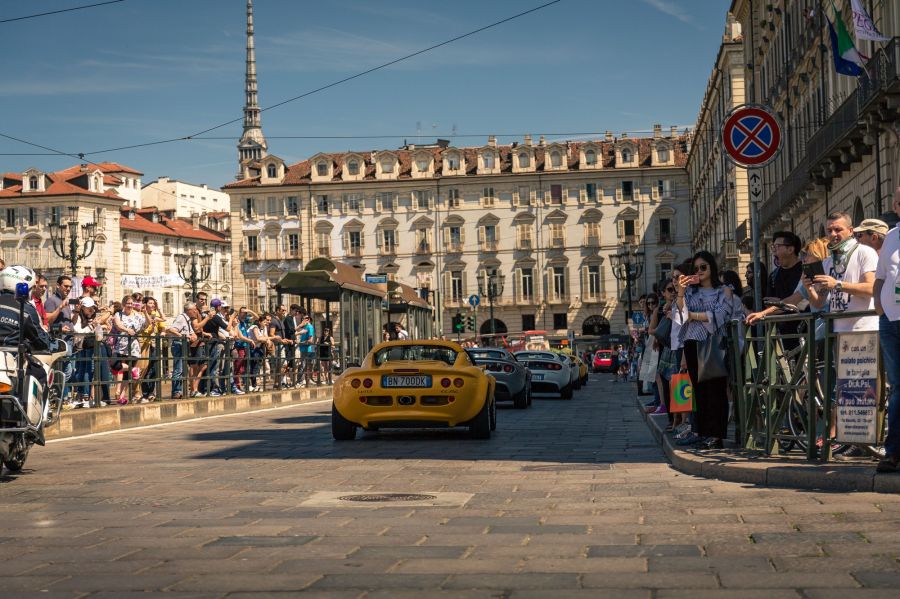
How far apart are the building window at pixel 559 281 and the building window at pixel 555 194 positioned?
17.2 ft

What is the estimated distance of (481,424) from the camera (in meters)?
15.6

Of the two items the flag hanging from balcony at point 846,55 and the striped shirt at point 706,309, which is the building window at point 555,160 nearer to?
the flag hanging from balcony at point 846,55

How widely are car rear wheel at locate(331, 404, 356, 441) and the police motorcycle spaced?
174 inches

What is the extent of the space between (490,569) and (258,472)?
18.4 feet

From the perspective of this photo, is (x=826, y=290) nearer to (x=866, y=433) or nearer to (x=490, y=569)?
(x=866, y=433)

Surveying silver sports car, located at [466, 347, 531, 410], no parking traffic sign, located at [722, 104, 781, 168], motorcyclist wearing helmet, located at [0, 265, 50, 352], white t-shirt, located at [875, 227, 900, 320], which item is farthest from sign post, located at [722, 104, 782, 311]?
silver sports car, located at [466, 347, 531, 410]

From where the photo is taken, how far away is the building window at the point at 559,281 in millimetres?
107000

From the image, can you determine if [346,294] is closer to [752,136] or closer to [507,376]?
[507,376]

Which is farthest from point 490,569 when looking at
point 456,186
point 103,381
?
point 456,186

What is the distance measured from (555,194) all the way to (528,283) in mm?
7382

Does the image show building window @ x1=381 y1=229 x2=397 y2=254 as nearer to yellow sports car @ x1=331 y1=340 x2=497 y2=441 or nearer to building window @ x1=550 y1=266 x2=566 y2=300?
building window @ x1=550 y1=266 x2=566 y2=300

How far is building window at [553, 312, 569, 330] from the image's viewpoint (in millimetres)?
107000

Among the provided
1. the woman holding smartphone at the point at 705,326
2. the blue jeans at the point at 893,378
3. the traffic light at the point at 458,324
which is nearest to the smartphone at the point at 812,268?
the woman holding smartphone at the point at 705,326

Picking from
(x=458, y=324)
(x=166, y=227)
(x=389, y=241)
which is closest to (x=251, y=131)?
(x=166, y=227)
